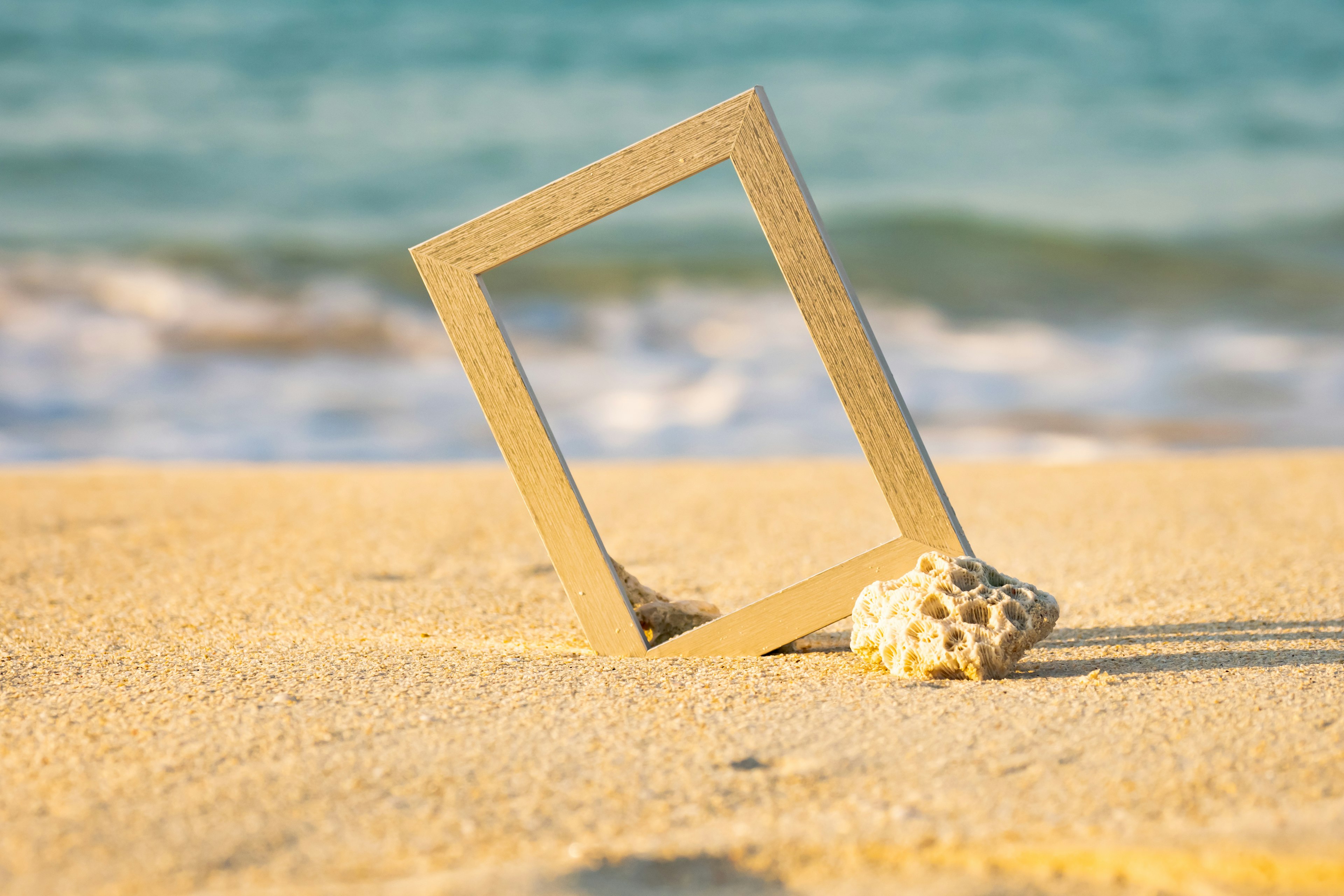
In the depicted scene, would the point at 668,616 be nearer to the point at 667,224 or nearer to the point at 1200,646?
the point at 1200,646

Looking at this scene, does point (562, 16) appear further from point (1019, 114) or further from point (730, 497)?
point (730, 497)

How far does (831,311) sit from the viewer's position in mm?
2445

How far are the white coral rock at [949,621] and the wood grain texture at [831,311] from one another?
0.39 ft

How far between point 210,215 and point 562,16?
5.71m

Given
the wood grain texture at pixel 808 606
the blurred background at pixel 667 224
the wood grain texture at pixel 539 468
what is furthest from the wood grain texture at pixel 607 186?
the blurred background at pixel 667 224

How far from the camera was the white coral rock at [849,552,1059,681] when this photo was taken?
90.6 inches

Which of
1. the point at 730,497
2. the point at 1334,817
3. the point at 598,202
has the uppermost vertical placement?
the point at 598,202

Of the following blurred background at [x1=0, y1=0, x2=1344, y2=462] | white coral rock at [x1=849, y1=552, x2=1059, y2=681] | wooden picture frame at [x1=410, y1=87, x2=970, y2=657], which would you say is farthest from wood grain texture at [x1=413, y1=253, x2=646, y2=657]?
blurred background at [x1=0, y1=0, x2=1344, y2=462]

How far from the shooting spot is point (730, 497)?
534cm

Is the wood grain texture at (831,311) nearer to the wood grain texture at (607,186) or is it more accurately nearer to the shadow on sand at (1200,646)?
the wood grain texture at (607,186)

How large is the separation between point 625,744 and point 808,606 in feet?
2.33

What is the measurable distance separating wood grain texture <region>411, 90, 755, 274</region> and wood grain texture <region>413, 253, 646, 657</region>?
0.12 m

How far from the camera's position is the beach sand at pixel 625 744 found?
1.55m

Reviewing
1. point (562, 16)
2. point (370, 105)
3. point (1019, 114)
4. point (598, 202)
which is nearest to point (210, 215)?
point (370, 105)
